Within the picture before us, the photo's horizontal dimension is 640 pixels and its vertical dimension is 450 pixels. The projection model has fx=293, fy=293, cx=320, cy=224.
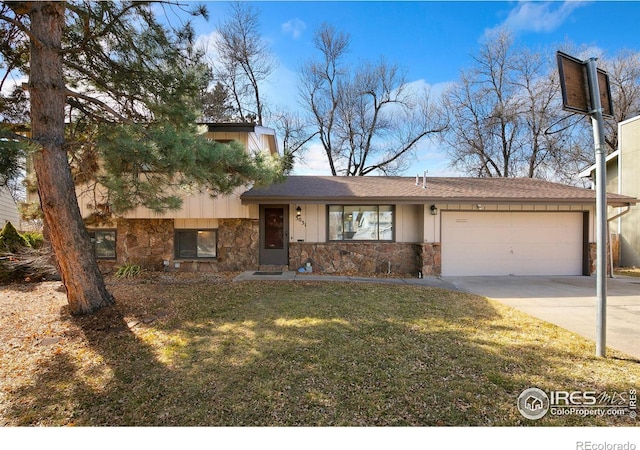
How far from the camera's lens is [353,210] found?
9211 mm

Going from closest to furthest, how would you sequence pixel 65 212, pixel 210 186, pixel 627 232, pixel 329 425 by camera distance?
pixel 329 425
pixel 65 212
pixel 210 186
pixel 627 232

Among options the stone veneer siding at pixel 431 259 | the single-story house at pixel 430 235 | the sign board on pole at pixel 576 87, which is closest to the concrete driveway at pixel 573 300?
the stone veneer siding at pixel 431 259

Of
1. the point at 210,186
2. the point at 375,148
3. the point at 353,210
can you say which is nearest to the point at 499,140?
the point at 375,148

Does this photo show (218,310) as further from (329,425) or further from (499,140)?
(499,140)

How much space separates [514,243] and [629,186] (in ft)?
24.7

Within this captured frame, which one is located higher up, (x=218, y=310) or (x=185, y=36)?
(x=185, y=36)

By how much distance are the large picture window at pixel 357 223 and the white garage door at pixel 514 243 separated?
6.34 feet

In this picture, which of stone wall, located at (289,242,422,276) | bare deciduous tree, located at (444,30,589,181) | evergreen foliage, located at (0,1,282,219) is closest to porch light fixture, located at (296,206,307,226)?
stone wall, located at (289,242,422,276)

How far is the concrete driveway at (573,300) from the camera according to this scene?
4.25 metres

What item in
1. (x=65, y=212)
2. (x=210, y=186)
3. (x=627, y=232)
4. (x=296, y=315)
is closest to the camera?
(x=65, y=212)

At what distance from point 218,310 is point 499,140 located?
66.4ft

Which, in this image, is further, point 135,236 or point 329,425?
point 135,236
